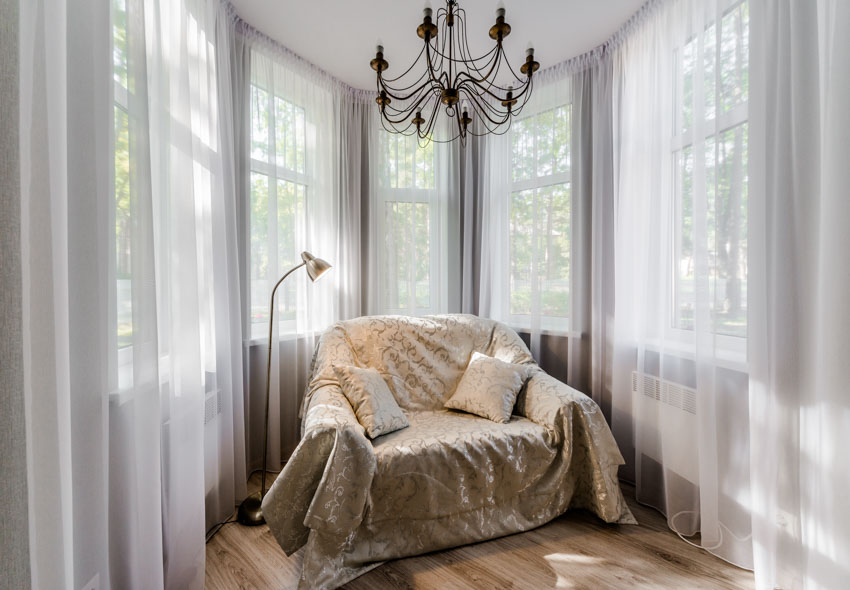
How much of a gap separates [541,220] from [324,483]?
2142 millimetres

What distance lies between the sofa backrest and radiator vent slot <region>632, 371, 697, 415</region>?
2.00ft

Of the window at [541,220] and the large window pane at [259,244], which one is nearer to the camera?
the large window pane at [259,244]

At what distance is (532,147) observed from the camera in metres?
2.77

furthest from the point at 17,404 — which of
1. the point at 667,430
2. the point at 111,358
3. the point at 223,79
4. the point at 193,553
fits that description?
the point at 667,430

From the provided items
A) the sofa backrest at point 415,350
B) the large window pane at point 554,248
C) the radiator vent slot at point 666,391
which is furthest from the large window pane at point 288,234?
the radiator vent slot at point 666,391

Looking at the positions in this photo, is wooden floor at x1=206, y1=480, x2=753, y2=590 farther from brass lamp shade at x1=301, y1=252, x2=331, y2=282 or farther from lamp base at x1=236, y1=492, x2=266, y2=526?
brass lamp shade at x1=301, y1=252, x2=331, y2=282

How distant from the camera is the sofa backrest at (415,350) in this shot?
224 cm

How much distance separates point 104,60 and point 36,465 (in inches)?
39.2

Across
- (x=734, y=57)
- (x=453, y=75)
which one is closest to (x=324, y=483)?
(x=734, y=57)

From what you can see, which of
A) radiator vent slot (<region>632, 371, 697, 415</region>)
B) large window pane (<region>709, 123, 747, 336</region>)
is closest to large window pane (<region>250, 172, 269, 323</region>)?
radiator vent slot (<region>632, 371, 697, 415</region>)

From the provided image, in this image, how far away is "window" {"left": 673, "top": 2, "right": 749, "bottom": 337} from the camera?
1.59 metres

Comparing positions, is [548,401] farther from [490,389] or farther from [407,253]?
[407,253]

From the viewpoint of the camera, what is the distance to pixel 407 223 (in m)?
3.07

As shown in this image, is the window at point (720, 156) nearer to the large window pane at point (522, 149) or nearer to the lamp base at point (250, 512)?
the large window pane at point (522, 149)
